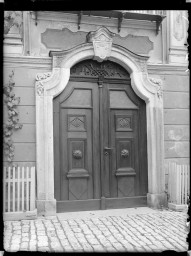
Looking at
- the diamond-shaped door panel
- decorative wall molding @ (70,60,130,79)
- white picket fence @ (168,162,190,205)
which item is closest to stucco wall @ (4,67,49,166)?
the diamond-shaped door panel

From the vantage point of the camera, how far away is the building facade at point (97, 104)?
228 inches

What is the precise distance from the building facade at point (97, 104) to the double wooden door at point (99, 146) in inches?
0.8

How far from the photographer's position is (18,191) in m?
5.27

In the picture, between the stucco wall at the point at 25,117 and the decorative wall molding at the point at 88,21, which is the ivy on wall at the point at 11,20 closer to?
the decorative wall molding at the point at 88,21

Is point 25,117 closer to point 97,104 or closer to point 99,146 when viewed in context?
point 97,104

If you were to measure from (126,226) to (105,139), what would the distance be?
6.09 feet

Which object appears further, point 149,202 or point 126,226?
point 149,202

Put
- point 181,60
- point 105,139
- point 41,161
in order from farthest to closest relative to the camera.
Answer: point 181,60, point 105,139, point 41,161

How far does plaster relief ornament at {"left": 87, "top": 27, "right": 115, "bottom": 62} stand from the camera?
600 centimetres

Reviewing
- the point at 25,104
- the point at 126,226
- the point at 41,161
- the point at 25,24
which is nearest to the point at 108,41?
the point at 25,24

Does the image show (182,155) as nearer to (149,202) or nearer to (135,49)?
(149,202)

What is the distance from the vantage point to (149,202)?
6234mm

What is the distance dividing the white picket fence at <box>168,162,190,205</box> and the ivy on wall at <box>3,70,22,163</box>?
10.0 ft

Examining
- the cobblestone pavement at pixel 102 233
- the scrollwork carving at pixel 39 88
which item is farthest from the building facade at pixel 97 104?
the cobblestone pavement at pixel 102 233
